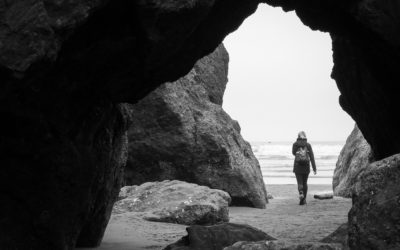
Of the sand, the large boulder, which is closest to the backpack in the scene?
the sand

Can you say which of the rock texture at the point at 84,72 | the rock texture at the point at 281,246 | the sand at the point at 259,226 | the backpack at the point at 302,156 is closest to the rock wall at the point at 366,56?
the rock texture at the point at 84,72

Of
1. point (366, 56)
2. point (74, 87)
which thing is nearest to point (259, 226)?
point (366, 56)

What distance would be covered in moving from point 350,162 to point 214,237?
565 inches

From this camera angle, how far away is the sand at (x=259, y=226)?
8.62 metres

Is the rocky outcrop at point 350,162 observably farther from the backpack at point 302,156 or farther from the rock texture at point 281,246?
the rock texture at point 281,246

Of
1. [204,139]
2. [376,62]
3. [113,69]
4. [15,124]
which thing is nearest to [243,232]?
[113,69]

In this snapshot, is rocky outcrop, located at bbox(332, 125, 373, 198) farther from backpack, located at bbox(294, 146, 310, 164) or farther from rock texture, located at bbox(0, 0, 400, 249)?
rock texture, located at bbox(0, 0, 400, 249)

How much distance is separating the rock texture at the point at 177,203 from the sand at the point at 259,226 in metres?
0.35

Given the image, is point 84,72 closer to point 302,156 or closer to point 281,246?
point 281,246

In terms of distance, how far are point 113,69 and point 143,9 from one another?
1.39 metres

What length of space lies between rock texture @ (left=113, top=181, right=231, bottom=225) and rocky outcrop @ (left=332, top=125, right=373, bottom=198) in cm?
787

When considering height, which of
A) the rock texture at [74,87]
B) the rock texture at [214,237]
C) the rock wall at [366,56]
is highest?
the rock wall at [366,56]

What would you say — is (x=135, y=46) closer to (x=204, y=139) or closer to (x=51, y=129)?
(x=51, y=129)

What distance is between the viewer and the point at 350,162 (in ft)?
66.1
